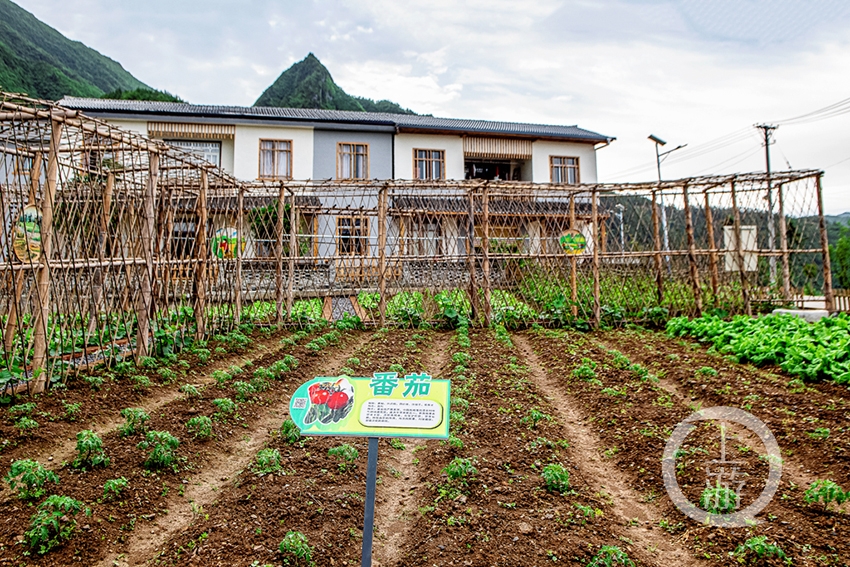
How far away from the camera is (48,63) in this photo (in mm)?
40094

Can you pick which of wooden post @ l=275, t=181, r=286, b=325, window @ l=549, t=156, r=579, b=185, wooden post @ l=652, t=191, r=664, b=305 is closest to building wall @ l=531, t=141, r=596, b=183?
window @ l=549, t=156, r=579, b=185

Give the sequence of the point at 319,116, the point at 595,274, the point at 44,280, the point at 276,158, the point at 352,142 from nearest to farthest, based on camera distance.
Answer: the point at 44,280
the point at 595,274
the point at 276,158
the point at 352,142
the point at 319,116

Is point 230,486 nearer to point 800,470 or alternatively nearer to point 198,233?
point 800,470

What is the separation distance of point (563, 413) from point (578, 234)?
18.9 feet

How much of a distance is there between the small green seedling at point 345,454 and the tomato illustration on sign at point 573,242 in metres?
7.45

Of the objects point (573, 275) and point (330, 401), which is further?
point (573, 275)

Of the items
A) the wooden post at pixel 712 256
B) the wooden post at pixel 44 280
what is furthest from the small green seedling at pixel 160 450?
the wooden post at pixel 712 256

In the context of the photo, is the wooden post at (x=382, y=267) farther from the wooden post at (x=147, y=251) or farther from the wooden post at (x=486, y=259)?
the wooden post at (x=147, y=251)

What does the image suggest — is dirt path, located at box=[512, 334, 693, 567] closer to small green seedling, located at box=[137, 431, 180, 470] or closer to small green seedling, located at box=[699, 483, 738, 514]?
small green seedling, located at box=[699, 483, 738, 514]

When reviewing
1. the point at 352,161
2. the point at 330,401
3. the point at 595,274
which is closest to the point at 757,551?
the point at 330,401

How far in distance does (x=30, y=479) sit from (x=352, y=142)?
1988 cm

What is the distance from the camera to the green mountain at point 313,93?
40500 mm

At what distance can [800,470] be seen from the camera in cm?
370

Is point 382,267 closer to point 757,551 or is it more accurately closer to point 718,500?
point 718,500
